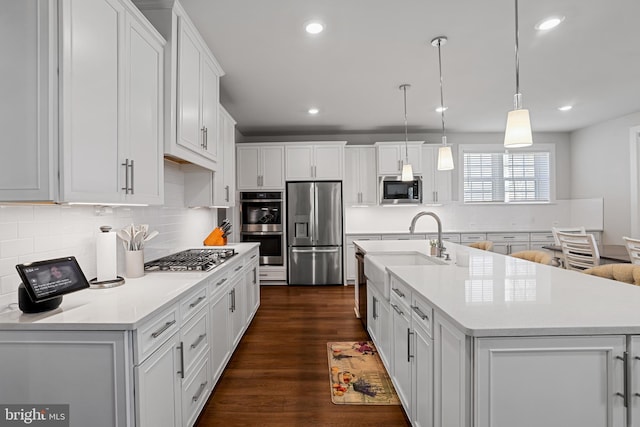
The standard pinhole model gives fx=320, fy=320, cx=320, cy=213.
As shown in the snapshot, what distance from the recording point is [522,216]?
605 cm

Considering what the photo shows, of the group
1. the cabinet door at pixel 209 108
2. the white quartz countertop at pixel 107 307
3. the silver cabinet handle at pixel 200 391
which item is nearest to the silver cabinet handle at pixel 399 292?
the white quartz countertop at pixel 107 307

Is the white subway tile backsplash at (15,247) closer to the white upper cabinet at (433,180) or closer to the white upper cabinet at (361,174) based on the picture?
the white upper cabinet at (361,174)

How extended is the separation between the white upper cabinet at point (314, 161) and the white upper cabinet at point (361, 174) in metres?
0.34

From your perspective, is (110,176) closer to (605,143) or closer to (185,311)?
(185,311)

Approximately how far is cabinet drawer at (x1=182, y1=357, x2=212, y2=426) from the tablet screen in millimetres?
767

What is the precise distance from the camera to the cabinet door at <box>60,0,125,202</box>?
1.32 metres

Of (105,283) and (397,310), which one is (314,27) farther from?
(105,283)

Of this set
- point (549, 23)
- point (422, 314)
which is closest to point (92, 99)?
point (422, 314)

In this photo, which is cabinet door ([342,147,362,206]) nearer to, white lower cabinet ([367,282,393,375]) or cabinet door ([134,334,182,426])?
white lower cabinet ([367,282,393,375])

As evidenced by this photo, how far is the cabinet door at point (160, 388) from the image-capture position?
128 centimetres

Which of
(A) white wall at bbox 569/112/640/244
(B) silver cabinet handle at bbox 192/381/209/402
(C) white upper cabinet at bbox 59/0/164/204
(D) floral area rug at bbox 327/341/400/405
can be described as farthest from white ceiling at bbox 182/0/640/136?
(D) floral area rug at bbox 327/341/400/405

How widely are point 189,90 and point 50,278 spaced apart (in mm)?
1603

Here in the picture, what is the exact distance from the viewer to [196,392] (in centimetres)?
188

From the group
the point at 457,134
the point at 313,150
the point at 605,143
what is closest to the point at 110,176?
the point at 313,150
